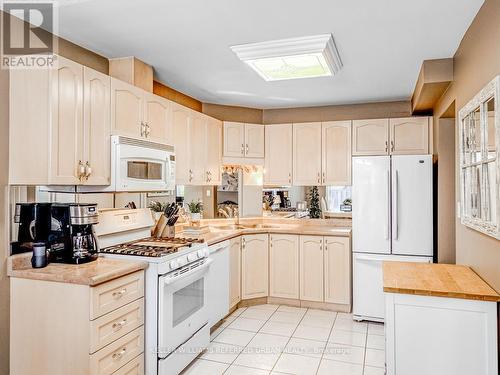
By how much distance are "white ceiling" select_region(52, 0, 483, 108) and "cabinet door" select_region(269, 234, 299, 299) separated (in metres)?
1.90

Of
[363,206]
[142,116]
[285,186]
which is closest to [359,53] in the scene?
[363,206]

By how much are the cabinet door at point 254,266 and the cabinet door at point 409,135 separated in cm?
193

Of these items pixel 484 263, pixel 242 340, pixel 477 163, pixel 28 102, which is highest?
pixel 28 102

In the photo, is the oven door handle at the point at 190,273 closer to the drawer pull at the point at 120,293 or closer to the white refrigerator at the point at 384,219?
the drawer pull at the point at 120,293

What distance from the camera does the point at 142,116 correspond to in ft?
9.76

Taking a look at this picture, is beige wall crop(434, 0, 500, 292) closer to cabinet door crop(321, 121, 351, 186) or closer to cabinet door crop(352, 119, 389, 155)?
cabinet door crop(352, 119, 389, 155)

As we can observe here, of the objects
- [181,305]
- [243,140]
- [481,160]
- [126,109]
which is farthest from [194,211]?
[481,160]

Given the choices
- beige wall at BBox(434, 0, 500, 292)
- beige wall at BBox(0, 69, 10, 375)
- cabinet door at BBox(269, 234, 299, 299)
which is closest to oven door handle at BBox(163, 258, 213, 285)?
beige wall at BBox(0, 69, 10, 375)

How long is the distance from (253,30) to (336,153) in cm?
231

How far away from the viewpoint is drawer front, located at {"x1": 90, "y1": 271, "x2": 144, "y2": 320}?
6.68 feet

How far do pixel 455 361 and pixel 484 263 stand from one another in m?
0.62

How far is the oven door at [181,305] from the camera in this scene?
8.17ft

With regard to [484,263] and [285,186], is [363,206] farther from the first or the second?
[484,263]

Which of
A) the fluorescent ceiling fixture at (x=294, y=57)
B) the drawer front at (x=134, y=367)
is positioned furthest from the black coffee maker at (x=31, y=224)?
the fluorescent ceiling fixture at (x=294, y=57)
